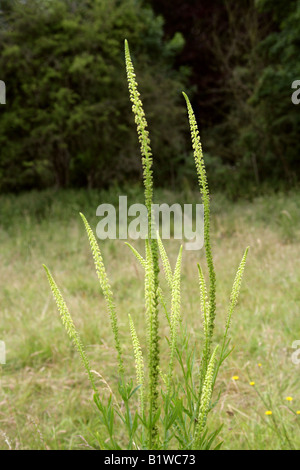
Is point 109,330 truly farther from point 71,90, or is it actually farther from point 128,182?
point 128,182

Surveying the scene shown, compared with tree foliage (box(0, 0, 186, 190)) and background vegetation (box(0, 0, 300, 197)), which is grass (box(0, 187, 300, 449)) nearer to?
background vegetation (box(0, 0, 300, 197))

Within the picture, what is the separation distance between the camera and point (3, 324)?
4012mm

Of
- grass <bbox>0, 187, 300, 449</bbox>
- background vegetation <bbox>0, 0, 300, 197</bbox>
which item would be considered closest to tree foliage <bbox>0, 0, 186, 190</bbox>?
background vegetation <bbox>0, 0, 300, 197</bbox>

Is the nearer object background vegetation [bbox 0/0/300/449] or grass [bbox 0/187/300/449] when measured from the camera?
grass [bbox 0/187/300/449]

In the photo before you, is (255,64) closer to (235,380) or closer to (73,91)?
(73,91)

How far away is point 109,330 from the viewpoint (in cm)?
360

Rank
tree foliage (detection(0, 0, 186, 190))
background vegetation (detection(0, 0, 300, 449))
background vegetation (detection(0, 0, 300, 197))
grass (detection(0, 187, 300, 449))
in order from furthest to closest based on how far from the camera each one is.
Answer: tree foliage (detection(0, 0, 186, 190)) → background vegetation (detection(0, 0, 300, 197)) → background vegetation (detection(0, 0, 300, 449)) → grass (detection(0, 187, 300, 449))

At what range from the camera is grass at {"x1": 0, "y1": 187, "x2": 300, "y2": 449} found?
239 centimetres

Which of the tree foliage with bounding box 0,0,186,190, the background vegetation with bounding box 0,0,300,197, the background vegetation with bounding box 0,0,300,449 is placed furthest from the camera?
the tree foliage with bounding box 0,0,186,190

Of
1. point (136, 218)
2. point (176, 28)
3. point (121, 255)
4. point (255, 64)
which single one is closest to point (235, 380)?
point (121, 255)

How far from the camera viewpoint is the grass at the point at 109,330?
7.84ft

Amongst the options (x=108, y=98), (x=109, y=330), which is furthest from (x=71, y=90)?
(x=109, y=330)

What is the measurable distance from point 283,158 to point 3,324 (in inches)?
324

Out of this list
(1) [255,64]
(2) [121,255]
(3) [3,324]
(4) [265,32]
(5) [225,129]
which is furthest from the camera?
(5) [225,129]
